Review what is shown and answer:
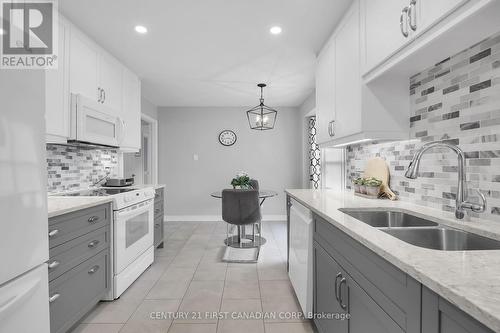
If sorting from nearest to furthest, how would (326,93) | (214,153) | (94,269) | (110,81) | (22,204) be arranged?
(22,204) → (94,269) → (326,93) → (110,81) → (214,153)

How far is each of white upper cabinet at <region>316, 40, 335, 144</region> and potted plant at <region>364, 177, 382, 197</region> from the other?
1.63 ft

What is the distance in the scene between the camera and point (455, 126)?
4.58 ft

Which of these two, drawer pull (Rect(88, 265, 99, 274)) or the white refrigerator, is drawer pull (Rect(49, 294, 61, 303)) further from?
the white refrigerator

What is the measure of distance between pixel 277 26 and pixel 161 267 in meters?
2.73

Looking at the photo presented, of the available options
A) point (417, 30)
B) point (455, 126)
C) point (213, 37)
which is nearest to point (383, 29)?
point (417, 30)

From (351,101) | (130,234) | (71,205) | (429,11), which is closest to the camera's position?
(429,11)

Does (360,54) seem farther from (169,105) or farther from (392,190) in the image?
(169,105)

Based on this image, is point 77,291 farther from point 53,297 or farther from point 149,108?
point 149,108

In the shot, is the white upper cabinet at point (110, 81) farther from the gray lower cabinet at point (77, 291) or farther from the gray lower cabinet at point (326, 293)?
the gray lower cabinet at point (326, 293)

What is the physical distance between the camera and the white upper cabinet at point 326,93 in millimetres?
2250

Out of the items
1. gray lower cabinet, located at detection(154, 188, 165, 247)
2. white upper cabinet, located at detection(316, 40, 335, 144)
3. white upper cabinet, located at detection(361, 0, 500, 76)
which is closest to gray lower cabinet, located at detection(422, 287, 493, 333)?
white upper cabinet, located at detection(361, 0, 500, 76)

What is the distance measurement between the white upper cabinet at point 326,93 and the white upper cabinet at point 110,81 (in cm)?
220

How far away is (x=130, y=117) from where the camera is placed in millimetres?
3320

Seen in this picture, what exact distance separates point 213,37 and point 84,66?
47.7 inches
